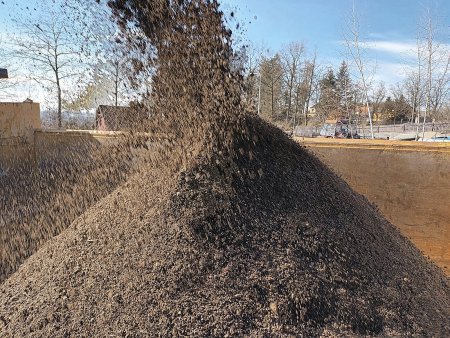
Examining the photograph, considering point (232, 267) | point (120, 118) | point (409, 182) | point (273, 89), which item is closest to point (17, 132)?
point (120, 118)

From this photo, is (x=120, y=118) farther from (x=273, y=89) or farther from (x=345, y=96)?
(x=273, y=89)

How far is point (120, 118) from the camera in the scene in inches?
119

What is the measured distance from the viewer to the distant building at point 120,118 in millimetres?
2643

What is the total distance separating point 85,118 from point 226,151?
2.73 meters

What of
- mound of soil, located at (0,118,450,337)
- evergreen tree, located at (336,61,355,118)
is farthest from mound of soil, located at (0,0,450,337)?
evergreen tree, located at (336,61,355,118)

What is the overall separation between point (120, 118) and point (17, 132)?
2.18 metres

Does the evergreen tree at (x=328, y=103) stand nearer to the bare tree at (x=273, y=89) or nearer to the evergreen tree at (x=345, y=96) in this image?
the evergreen tree at (x=345, y=96)

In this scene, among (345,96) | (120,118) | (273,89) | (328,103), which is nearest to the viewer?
(120,118)

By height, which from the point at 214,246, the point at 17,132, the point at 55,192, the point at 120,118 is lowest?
the point at 55,192

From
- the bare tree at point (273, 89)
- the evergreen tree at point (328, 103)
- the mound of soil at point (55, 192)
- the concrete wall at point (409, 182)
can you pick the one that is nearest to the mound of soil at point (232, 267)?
the concrete wall at point (409, 182)

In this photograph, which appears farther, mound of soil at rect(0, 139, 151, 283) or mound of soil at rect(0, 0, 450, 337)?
mound of soil at rect(0, 139, 151, 283)

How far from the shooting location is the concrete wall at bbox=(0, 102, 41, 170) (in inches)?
173

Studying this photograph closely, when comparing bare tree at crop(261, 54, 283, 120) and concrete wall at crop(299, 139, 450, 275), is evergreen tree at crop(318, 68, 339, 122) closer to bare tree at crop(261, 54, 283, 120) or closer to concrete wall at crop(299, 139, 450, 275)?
bare tree at crop(261, 54, 283, 120)

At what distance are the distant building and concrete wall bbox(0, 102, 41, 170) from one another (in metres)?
1.12
